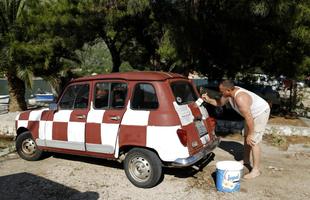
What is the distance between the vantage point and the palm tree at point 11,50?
1315 centimetres

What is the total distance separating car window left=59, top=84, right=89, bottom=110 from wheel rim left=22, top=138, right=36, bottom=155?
118 cm

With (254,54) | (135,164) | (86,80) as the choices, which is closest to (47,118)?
(86,80)

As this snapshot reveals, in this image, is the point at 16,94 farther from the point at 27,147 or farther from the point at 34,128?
the point at 34,128

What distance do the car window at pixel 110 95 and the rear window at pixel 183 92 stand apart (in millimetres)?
802

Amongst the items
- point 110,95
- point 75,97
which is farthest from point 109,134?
point 75,97

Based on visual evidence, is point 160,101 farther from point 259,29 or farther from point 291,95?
point 291,95

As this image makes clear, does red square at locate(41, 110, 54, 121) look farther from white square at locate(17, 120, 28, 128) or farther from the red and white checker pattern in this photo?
white square at locate(17, 120, 28, 128)

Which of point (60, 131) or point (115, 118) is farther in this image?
point (60, 131)

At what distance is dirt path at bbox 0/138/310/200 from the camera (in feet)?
18.6

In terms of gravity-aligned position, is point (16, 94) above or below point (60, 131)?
below

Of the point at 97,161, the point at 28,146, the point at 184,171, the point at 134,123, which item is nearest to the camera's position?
the point at 134,123

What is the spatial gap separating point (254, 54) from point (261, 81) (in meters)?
4.13

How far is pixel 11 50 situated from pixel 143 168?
8.77m

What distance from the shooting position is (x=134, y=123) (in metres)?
5.83
